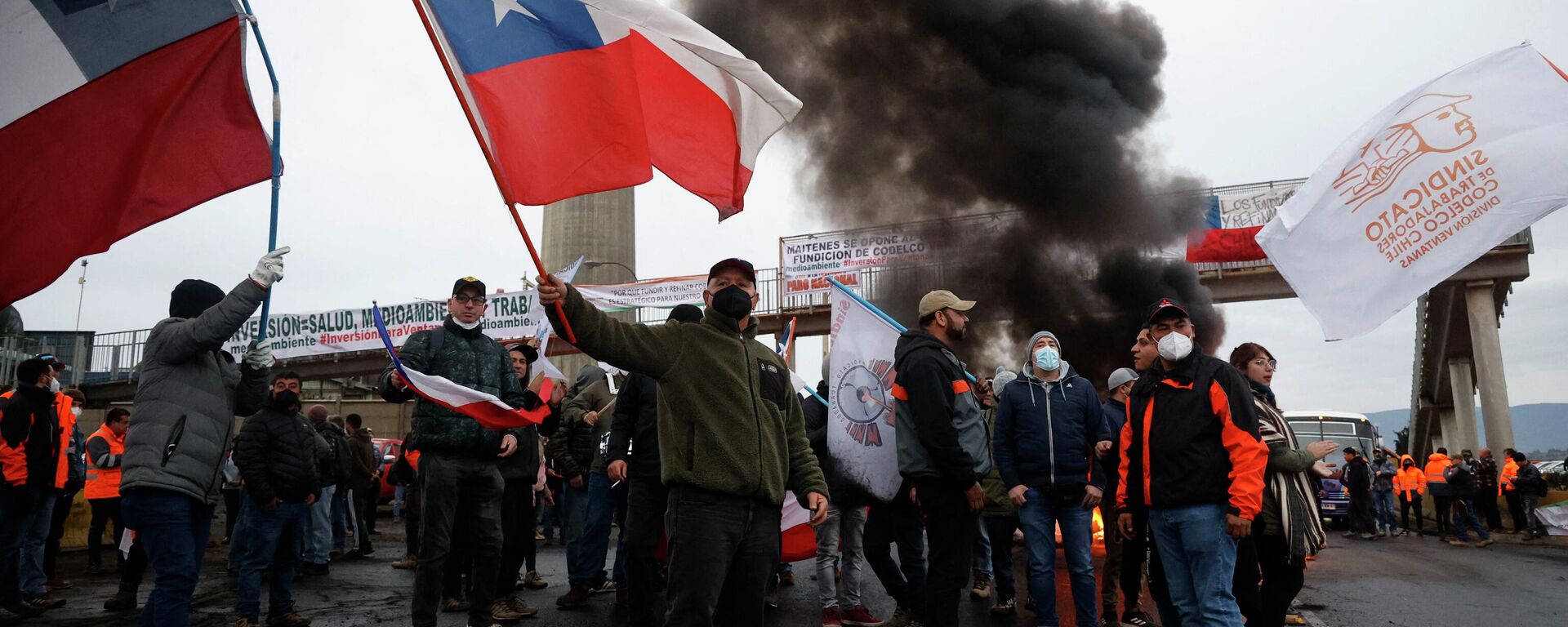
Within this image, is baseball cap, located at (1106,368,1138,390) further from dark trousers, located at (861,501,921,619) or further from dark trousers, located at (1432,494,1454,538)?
dark trousers, located at (1432,494,1454,538)

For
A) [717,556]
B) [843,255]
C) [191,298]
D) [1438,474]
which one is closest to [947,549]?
[717,556]

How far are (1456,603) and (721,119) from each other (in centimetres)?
699

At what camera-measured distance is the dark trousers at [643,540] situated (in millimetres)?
4742

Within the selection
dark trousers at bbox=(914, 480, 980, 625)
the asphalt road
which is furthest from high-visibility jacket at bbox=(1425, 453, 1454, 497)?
dark trousers at bbox=(914, 480, 980, 625)

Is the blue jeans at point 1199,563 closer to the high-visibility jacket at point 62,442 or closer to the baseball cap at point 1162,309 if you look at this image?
the baseball cap at point 1162,309

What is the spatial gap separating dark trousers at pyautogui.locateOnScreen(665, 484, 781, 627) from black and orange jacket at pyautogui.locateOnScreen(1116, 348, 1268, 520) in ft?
6.12

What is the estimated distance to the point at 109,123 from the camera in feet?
12.7

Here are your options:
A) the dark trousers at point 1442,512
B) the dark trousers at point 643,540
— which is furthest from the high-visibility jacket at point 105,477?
the dark trousers at point 1442,512

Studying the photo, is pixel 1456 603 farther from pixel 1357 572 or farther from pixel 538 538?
pixel 538 538

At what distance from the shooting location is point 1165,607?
4.72m

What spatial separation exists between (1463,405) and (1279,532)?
26.4 m

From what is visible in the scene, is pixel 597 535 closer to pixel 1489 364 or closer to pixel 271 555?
pixel 271 555

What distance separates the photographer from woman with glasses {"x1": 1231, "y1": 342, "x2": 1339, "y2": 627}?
4375mm

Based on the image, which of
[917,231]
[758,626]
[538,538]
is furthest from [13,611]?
[917,231]
